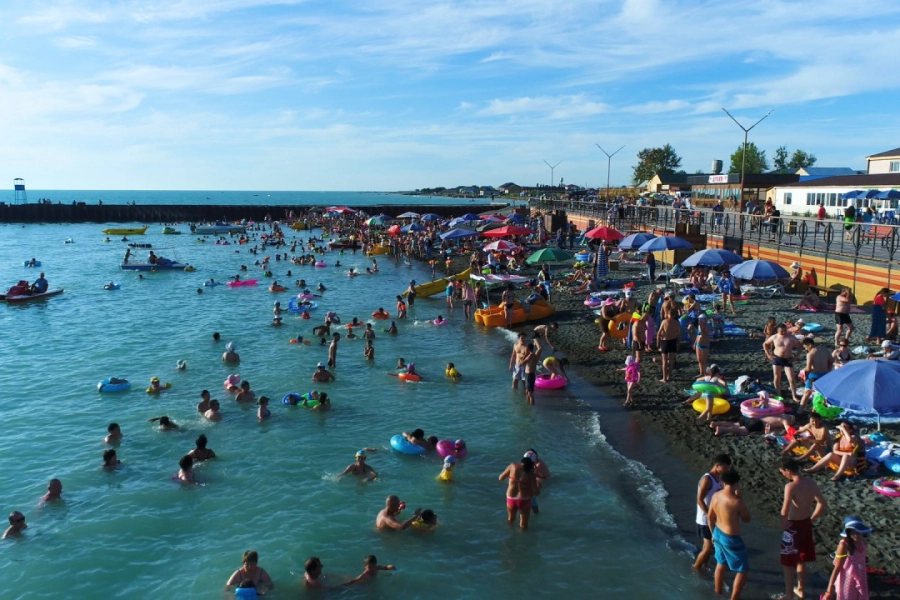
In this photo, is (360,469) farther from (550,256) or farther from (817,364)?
(550,256)

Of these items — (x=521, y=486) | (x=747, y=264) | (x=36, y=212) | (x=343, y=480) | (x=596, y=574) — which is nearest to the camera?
(x=596, y=574)

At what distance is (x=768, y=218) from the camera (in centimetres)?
2420

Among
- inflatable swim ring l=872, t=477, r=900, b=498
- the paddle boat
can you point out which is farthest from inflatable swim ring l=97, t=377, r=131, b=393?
Answer: the paddle boat

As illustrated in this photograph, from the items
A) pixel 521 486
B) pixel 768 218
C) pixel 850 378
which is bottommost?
pixel 521 486

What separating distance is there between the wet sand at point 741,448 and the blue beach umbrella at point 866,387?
1307mm

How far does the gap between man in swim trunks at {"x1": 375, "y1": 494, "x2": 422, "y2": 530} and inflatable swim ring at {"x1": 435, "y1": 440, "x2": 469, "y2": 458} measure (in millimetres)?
2343

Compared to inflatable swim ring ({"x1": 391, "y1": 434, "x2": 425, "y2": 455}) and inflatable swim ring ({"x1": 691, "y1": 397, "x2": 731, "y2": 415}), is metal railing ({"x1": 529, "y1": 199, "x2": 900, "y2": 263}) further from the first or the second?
inflatable swim ring ({"x1": 391, "y1": 434, "x2": 425, "y2": 455})

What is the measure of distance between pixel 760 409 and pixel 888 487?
286cm

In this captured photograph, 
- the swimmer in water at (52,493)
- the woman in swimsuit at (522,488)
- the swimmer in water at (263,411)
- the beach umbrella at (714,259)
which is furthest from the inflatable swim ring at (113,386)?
the beach umbrella at (714,259)

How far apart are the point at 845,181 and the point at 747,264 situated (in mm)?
20731

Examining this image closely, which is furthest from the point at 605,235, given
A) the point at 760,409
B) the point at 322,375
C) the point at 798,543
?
the point at 798,543

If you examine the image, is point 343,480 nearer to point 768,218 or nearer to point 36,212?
point 768,218

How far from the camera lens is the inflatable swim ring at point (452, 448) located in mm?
12102

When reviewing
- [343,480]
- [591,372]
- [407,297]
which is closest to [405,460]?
[343,480]
